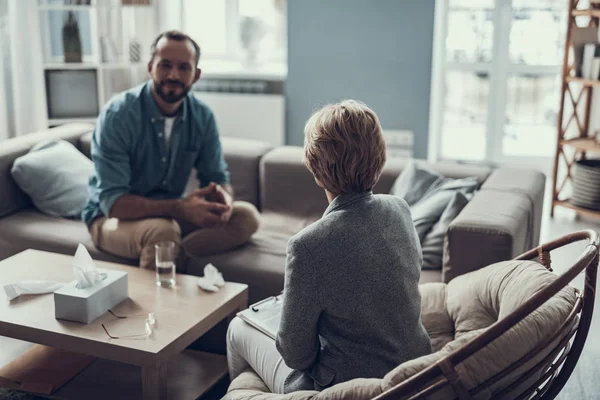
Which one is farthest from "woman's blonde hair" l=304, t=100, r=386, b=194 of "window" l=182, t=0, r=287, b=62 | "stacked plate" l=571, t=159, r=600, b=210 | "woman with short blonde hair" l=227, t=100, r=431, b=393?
"window" l=182, t=0, r=287, b=62

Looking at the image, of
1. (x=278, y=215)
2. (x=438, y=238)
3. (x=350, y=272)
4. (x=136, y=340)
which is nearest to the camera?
(x=350, y=272)

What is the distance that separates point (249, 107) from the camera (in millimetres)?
5152

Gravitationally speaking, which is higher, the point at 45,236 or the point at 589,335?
the point at 45,236

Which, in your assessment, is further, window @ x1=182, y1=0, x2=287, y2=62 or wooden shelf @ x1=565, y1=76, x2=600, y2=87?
window @ x1=182, y1=0, x2=287, y2=62

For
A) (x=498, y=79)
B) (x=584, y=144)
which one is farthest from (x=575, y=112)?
(x=498, y=79)

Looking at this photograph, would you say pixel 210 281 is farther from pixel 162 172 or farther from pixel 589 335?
pixel 589 335

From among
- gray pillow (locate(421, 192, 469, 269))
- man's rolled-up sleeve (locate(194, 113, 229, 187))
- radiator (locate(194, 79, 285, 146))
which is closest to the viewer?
gray pillow (locate(421, 192, 469, 269))

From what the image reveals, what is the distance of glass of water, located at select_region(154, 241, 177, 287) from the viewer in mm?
2541

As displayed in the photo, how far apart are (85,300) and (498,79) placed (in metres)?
3.94

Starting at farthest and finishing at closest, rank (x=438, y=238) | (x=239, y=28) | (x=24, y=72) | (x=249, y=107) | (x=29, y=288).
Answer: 1. (x=239, y=28)
2. (x=249, y=107)
3. (x=24, y=72)
4. (x=438, y=238)
5. (x=29, y=288)

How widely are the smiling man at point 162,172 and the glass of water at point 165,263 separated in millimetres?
291

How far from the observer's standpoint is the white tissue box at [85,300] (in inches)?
88.4

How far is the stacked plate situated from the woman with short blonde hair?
2.87m

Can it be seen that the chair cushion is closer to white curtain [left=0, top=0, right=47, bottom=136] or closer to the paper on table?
the paper on table
